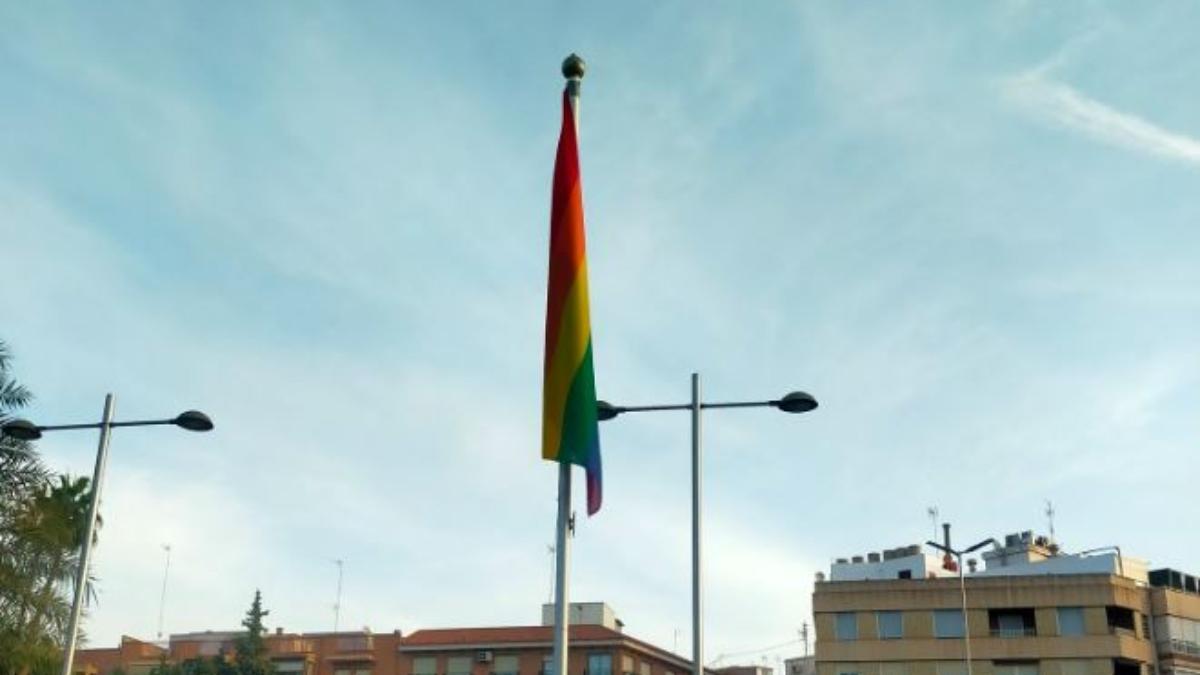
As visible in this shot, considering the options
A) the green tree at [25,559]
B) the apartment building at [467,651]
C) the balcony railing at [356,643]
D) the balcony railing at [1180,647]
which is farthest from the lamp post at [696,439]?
the balcony railing at [356,643]

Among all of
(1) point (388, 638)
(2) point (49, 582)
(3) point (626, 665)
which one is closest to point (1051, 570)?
(3) point (626, 665)

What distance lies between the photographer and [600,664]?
8788 cm

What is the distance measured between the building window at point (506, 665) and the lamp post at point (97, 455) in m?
69.1

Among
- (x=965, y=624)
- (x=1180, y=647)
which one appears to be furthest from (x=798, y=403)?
(x=1180, y=647)

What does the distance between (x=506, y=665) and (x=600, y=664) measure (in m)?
6.94

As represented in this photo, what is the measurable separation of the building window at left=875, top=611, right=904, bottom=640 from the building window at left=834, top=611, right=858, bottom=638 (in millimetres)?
1363

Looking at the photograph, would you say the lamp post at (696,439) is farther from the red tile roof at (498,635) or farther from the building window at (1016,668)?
the red tile roof at (498,635)

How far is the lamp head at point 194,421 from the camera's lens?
71.5 feet

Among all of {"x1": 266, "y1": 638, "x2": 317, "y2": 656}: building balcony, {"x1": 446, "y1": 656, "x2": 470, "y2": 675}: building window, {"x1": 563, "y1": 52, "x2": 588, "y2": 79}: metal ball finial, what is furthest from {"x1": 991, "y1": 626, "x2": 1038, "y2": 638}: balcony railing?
{"x1": 563, "y1": 52, "x2": 588, "y2": 79}: metal ball finial

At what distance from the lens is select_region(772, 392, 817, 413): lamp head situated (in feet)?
60.6

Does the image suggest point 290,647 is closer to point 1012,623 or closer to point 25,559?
point 1012,623

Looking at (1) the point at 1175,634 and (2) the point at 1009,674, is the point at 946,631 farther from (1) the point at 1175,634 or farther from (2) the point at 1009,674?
(1) the point at 1175,634

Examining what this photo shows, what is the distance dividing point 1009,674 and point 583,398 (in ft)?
213

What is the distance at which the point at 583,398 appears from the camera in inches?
562
